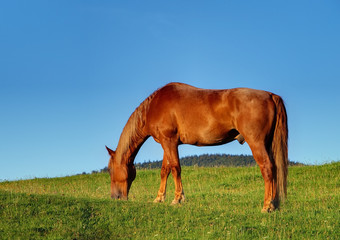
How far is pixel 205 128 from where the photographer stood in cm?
1252

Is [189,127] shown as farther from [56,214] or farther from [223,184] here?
[223,184]

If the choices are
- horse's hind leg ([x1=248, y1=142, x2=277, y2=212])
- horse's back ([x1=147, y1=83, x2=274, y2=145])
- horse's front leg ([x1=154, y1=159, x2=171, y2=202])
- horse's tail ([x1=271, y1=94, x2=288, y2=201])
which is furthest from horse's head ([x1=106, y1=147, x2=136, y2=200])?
horse's tail ([x1=271, y1=94, x2=288, y2=201])

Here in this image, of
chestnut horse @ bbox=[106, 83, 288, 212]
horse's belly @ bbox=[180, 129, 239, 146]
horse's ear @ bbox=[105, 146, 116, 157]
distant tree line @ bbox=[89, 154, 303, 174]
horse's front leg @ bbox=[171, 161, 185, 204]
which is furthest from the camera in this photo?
distant tree line @ bbox=[89, 154, 303, 174]

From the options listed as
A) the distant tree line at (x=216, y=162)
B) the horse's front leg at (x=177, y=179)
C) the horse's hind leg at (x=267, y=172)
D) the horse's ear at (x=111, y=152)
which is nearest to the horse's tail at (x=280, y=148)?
the horse's hind leg at (x=267, y=172)

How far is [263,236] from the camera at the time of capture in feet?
30.9

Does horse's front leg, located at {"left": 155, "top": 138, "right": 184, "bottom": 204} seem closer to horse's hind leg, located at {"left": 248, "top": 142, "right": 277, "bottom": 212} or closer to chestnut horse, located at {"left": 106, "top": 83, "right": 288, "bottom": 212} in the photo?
chestnut horse, located at {"left": 106, "top": 83, "right": 288, "bottom": 212}

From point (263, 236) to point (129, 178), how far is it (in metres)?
5.82

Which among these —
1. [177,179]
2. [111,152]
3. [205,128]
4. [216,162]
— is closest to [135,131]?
[111,152]

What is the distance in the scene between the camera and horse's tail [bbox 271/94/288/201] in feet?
38.3

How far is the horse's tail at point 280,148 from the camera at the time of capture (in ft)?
38.3

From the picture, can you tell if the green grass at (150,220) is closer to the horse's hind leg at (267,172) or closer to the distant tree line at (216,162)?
the horse's hind leg at (267,172)

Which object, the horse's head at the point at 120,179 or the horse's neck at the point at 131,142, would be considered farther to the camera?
the horse's neck at the point at 131,142

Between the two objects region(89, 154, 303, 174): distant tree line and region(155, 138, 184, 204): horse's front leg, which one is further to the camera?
region(89, 154, 303, 174): distant tree line

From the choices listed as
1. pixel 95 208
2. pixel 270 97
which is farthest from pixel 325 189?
pixel 95 208
